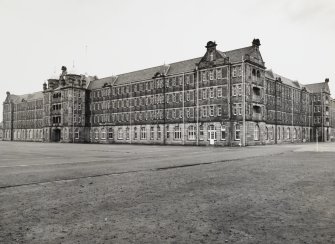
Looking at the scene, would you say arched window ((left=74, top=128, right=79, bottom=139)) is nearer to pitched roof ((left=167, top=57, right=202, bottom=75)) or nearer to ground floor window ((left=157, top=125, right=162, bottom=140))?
ground floor window ((left=157, top=125, right=162, bottom=140))

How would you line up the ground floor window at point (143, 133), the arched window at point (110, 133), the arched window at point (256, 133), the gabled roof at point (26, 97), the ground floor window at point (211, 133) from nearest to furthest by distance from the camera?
1. the arched window at point (256, 133)
2. the ground floor window at point (211, 133)
3. the ground floor window at point (143, 133)
4. the arched window at point (110, 133)
5. the gabled roof at point (26, 97)

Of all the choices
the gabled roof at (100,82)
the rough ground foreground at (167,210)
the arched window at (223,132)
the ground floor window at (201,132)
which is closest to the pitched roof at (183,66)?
the ground floor window at (201,132)

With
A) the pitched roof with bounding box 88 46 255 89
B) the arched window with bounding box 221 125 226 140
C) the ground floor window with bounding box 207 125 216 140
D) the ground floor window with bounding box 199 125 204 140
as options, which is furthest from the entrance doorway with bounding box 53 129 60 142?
the arched window with bounding box 221 125 226 140

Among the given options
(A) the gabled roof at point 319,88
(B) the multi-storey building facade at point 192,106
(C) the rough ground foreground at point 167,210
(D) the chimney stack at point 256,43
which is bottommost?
(C) the rough ground foreground at point 167,210

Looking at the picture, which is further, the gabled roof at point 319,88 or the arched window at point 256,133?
the gabled roof at point 319,88

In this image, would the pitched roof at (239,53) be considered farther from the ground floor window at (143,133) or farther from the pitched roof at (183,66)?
the ground floor window at (143,133)

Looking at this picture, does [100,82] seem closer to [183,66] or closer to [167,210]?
[183,66]

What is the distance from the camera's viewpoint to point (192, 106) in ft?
204

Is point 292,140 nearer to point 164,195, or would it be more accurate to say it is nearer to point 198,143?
point 198,143

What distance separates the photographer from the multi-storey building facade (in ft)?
185

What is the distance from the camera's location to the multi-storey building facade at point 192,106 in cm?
5625

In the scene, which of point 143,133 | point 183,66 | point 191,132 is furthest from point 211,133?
point 143,133

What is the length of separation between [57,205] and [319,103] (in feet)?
324

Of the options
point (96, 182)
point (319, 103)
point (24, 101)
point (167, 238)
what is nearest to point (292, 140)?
point (319, 103)
